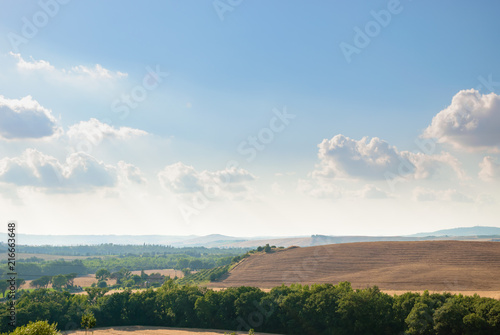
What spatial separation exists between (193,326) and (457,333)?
51.9m

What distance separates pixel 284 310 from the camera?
7625cm

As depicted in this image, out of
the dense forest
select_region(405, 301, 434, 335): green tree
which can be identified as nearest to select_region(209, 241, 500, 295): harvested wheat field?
the dense forest

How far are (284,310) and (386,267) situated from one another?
68474 mm

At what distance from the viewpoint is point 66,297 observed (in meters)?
97.8

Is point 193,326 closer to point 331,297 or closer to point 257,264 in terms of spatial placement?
point 331,297

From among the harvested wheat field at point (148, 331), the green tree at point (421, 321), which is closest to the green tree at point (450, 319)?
the green tree at point (421, 321)

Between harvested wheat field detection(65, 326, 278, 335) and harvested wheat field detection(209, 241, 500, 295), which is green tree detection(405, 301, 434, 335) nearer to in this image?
harvested wheat field detection(65, 326, 278, 335)

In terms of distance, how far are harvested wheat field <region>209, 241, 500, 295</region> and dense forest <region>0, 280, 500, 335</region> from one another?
144 ft

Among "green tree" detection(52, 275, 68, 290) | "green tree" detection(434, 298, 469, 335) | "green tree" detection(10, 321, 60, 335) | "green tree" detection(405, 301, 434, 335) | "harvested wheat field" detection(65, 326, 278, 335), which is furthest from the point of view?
"green tree" detection(52, 275, 68, 290)

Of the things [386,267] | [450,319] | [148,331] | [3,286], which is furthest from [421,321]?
[3,286]

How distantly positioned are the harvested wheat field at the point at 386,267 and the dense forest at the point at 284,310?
43.9m

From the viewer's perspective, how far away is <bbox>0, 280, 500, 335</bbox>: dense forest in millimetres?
59125

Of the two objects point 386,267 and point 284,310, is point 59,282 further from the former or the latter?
point 386,267

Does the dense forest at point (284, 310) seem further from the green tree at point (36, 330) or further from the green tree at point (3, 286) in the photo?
the green tree at point (3, 286)
